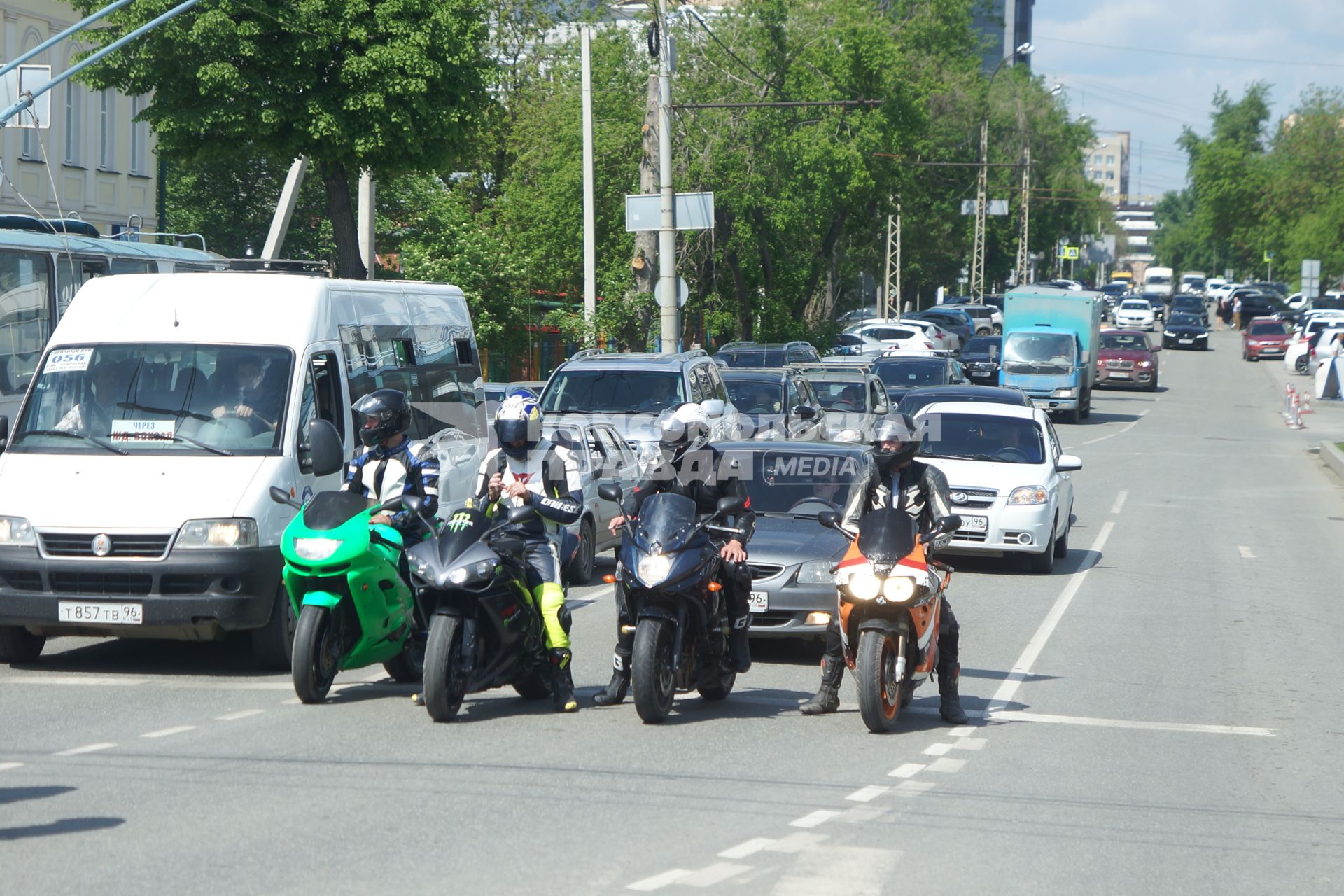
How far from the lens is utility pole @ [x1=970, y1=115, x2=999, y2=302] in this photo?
73.8m

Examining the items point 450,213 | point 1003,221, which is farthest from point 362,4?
point 1003,221

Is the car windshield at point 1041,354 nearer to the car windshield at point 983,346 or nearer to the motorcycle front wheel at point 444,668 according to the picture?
the car windshield at point 983,346

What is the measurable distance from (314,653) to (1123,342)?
4891cm

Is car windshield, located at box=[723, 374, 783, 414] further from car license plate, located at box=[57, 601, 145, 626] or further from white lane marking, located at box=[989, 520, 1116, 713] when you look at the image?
car license plate, located at box=[57, 601, 145, 626]

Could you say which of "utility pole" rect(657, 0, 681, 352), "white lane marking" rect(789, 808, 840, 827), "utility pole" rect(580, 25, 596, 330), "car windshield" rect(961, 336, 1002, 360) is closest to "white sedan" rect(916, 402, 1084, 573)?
"white lane marking" rect(789, 808, 840, 827)

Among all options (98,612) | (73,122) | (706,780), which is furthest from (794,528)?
(73,122)

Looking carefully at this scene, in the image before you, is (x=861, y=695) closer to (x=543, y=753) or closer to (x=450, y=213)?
(x=543, y=753)

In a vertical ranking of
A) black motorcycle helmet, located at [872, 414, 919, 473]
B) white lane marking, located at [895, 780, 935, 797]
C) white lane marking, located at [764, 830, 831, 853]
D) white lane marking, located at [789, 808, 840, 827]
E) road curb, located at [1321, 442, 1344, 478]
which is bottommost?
road curb, located at [1321, 442, 1344, 478]

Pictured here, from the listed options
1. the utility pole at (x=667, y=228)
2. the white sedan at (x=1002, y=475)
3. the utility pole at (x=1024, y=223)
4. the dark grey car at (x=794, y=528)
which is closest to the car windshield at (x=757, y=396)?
the utility pole at (x=667, y=228)

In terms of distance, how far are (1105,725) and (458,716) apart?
3.56 meters

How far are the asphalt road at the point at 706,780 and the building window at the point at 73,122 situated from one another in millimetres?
30476

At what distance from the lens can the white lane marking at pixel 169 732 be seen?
8727 mm

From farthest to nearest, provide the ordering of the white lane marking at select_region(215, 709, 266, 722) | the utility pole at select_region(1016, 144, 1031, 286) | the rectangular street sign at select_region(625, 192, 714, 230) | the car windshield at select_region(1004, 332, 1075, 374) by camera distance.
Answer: the utility pole at select_region(1016, 144, 1031, 286), the car windshield at select_region(1004, 332, 1075, 374), the rectangular street sign at select_region(625, 192, 714, 230), the white lane marking at select_region(215, 709, 266, 722)

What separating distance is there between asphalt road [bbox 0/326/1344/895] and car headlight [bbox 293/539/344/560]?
0.85 m
